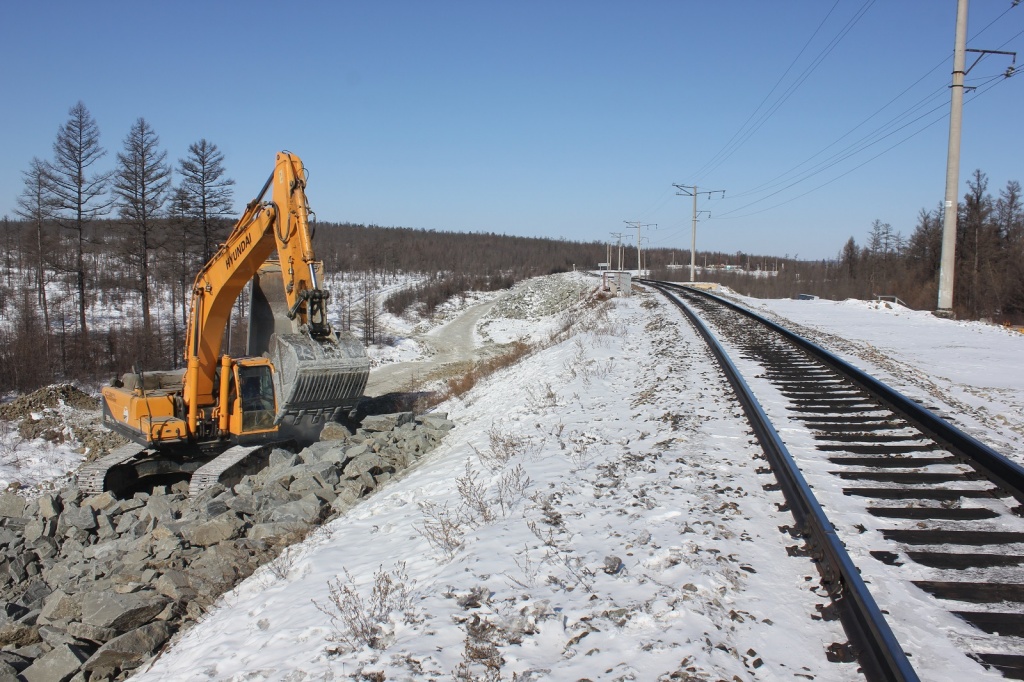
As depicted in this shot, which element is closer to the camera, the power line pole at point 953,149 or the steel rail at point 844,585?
the steel rail at point 844,585

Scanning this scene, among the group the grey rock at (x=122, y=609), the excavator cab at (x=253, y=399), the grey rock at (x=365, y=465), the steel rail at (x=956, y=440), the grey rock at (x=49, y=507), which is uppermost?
the steel rail at (x=956, y=440)

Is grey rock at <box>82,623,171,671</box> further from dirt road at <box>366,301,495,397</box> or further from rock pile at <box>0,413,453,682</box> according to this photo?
dirt road at <box>366,301,495,397</box>

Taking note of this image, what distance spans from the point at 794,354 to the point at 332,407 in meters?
9.02

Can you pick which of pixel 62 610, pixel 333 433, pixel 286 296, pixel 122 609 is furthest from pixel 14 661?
pixel 286 296

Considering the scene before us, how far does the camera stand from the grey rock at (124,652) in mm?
5926

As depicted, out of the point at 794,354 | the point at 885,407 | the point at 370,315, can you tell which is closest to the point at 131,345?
the point at 370,315

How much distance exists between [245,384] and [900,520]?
11.1 m

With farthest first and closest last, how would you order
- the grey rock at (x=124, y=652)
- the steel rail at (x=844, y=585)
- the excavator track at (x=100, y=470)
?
the excavator track at (x=100, y=470), the grey rock at (x=124, y=652), the steel rail at (x=844, y=585)

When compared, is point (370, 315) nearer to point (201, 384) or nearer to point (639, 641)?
point (201, 384)

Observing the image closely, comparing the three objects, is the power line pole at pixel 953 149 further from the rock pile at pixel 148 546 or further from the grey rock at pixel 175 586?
the grey rock at pixel 175 586

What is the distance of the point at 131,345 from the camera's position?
31766 millimetres

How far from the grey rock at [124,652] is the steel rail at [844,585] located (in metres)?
5.90

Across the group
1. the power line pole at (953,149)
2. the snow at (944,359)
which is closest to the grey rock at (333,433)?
the snow at (944,359)

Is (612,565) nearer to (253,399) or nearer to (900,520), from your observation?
(900,520)
